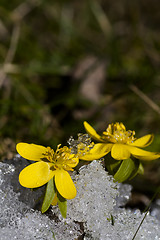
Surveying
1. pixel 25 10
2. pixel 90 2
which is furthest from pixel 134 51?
pixel 25 10

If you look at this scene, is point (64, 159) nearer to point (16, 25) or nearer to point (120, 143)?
point (120, 143)

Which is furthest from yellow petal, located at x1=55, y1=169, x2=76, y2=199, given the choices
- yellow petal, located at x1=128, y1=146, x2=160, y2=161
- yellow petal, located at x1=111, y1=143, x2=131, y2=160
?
yellow petal, located at x1=128, y1=146, x2=160, y2=161

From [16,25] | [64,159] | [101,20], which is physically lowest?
[64,159]

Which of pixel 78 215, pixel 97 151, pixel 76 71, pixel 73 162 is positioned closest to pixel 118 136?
pixel 97 151

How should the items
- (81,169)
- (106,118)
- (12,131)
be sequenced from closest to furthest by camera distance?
(81,169)
(12,131)
(106,118)

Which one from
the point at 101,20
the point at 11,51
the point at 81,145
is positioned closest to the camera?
the point at 81,145

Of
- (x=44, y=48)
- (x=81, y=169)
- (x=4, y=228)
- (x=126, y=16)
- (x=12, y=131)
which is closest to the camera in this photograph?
(x=4, y=228)

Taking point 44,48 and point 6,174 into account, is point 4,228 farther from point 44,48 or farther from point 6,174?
point 44,48
